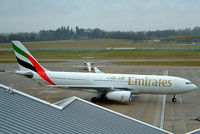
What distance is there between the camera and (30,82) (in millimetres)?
42875

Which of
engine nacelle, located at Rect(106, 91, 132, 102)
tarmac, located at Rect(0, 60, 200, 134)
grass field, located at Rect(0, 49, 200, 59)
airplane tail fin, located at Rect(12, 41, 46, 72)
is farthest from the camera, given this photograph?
grass field, located at Rect(0, 49, 200, 59)

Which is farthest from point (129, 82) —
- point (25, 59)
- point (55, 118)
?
point (55, 118)

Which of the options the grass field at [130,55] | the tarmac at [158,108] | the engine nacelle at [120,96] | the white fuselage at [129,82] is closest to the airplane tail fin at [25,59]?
the white fuselage at [129,82]

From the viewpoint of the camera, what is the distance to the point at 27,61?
103 feet

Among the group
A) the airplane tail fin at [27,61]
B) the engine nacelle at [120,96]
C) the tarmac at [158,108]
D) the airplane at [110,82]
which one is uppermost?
the airplane tail fin at [27,61]

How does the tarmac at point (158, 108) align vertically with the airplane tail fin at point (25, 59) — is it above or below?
below

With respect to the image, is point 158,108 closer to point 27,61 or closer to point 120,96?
point 120,96

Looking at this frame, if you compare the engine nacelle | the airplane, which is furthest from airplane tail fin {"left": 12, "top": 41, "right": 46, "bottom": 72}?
the engine nacelle

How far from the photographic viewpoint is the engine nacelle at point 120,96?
27556 mm

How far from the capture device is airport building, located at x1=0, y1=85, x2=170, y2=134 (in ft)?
27.9

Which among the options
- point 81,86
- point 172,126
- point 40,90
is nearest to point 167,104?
point 172,126

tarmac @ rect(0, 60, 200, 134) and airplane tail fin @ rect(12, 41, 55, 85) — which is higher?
airplane tail fin @ rect(12, 41, 55, 85)

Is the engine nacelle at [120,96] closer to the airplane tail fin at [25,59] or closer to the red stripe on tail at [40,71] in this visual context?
the red stripe on tail at [40,71]

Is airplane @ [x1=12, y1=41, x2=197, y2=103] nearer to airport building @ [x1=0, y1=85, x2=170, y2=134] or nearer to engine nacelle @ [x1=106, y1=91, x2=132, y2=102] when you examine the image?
engine nacelle @ [x1=106, y1=91, x2=132, y2=102]
